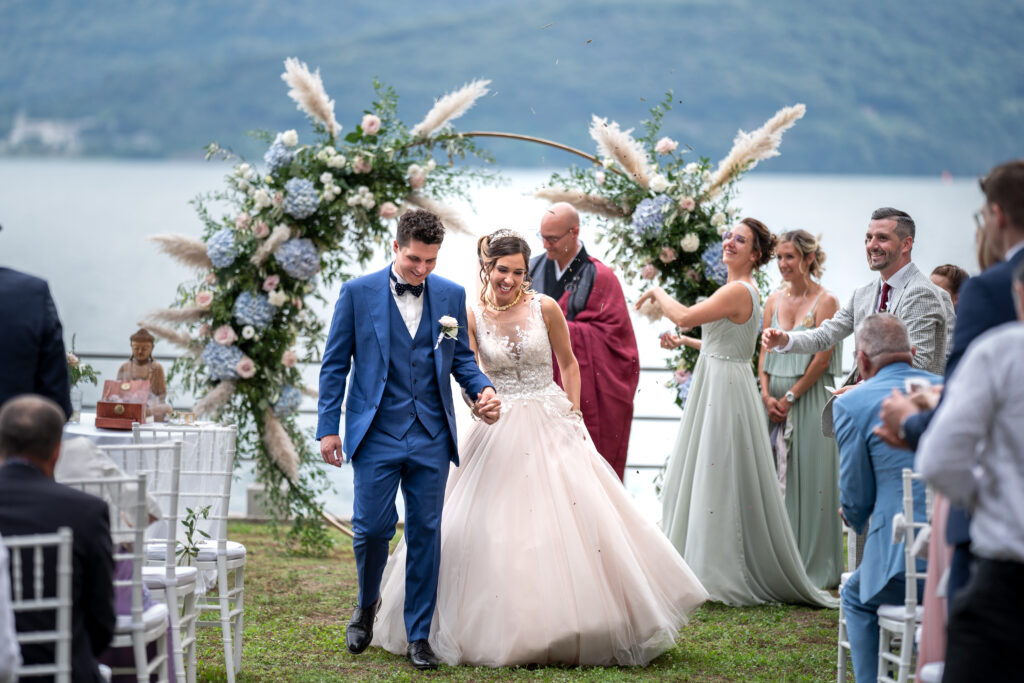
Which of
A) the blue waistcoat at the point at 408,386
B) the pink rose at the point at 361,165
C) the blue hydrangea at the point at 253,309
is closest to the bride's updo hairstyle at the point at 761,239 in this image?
the blue waistcoat at the point at 408,386

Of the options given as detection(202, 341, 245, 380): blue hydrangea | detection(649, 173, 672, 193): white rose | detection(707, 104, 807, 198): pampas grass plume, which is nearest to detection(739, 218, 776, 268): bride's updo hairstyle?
detection(707, 104, 807, 198): pampas grass plume

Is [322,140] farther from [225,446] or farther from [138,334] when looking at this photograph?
[225,446]

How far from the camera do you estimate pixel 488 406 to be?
4832 millimetres

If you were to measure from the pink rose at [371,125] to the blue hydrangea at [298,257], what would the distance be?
29.9 inches

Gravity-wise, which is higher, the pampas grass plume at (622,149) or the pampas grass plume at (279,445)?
the pampas grass plume at (622,149)

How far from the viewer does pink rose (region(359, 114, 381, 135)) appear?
717 centimetres

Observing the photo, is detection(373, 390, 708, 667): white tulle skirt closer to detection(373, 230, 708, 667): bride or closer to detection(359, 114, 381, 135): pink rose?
detection(373, 230, 708, 667): bride

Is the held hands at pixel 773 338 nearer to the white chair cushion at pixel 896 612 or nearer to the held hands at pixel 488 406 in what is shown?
the held hands at pixel 488 406

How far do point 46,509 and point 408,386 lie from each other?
2.11 meters

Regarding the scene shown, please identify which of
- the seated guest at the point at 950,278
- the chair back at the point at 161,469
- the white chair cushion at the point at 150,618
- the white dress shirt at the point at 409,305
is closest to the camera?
the white chair cushion at the point at 150,618

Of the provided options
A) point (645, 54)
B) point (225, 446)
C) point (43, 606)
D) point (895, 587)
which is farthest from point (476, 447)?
point (645, 54)

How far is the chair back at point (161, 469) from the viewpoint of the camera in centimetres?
386

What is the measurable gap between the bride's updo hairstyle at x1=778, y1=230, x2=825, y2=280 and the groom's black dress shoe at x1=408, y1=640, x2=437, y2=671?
10.1ft

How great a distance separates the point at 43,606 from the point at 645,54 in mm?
41420
